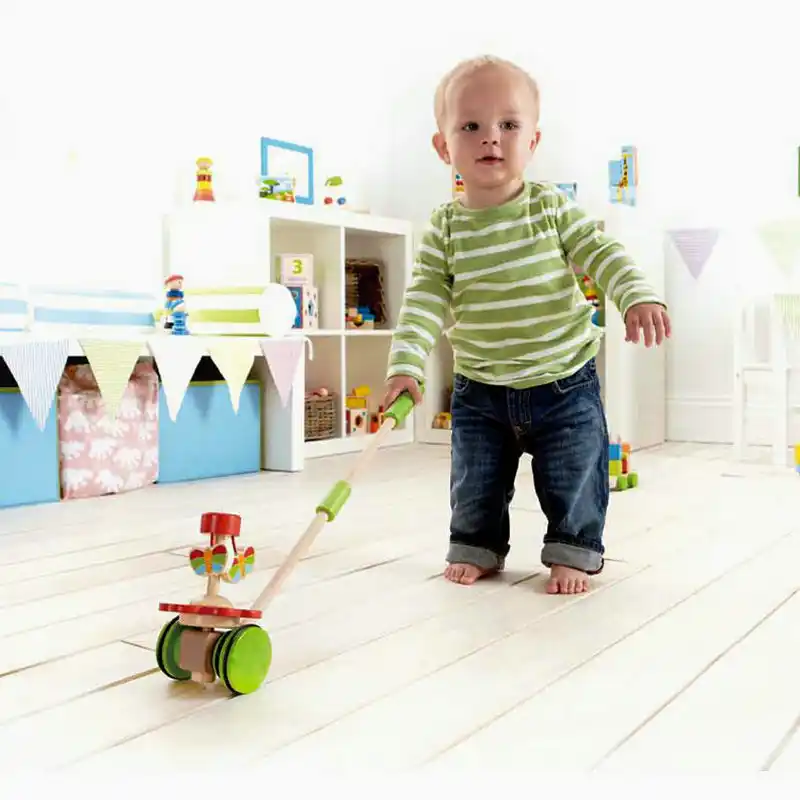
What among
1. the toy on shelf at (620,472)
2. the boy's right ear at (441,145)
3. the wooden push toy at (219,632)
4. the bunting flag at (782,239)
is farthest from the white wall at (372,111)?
the wooden push toy at (219,632)

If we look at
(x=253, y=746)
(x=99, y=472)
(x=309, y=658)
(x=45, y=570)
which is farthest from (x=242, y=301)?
(x=253, y=746)

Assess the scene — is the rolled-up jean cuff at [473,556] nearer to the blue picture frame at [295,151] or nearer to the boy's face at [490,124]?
the boy's face at [490,124]

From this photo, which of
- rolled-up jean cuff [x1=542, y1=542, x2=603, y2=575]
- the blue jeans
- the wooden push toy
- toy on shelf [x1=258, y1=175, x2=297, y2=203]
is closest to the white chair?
toy on shelf [x1=258, y1=175, x2=297, y2=203]

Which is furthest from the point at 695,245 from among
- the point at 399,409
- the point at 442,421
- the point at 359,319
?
the point at 399,409

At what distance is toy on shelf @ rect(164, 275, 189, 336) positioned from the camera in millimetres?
2570

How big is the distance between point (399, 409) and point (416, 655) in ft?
0.94

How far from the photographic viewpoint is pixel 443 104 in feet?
4.66

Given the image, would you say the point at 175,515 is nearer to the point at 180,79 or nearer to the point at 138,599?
the point at 138,599

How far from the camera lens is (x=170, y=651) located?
0.98m

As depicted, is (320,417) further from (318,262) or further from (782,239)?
(782,239)

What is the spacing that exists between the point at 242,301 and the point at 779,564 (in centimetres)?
154

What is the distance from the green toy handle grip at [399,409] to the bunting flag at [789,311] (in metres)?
1.86

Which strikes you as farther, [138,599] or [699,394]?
[699,394]

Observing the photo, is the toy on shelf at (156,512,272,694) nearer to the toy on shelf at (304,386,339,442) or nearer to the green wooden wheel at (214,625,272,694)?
the green wooden wheel at (214,625,272,694)
